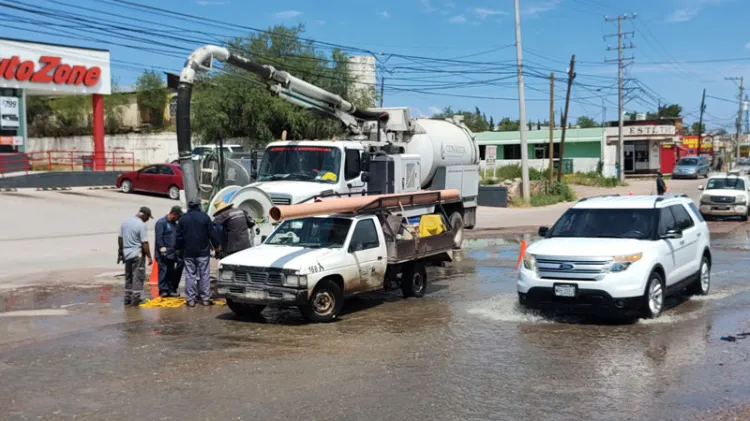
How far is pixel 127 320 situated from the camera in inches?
447

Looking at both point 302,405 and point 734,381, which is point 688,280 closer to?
point 734,381

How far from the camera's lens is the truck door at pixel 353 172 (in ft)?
51.8

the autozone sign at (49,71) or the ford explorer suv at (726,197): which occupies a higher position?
the autozone sign at (49,71)

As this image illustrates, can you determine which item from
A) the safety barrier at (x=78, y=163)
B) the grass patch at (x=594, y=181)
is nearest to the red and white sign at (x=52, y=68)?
the safety barrier at (x=78, y=163)

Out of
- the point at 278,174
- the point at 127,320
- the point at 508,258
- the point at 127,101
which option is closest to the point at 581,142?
→ the point at 127,101

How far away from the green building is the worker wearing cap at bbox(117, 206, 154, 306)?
56.2 meters

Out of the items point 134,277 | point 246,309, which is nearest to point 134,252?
point 134,277

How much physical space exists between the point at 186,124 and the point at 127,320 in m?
4.94

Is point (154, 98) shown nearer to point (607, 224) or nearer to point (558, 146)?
point (558, 146)

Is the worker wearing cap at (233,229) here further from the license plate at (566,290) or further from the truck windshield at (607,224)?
the license plate at (566,290)

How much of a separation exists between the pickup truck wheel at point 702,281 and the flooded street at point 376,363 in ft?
0.74

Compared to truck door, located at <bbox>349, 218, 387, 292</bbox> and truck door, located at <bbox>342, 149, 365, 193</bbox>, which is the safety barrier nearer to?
truck door, located at <bbox>342, 149, 365, 193</bbox>

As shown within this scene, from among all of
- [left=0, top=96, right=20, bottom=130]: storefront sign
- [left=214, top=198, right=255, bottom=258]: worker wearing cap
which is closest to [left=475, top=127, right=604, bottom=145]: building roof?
[left=0, top=96, right=20, bottom=130]: storefront sign

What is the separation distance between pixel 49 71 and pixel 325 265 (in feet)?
108
